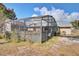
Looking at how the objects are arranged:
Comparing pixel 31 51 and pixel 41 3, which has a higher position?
pixel 41 3

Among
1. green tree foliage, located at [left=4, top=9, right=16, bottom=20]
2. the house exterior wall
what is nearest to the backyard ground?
the house exterior wall

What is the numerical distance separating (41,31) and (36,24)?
0.11m

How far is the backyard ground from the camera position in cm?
420

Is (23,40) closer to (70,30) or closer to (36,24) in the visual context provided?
(36,24)

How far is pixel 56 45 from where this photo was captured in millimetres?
4250

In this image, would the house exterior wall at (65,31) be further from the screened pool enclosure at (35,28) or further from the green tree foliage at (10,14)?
the green tree foliage at (10,14)

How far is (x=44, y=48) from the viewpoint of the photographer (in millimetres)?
4230

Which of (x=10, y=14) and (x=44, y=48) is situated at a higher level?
(x=10, y=14)

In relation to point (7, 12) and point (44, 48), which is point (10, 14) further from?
point (44, 48)

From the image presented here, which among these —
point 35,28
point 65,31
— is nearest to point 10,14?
point 35,28

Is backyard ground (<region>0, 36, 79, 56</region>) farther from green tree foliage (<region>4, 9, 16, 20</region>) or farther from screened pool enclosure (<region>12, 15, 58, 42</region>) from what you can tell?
green tree foliage (<region>4, 9, 16, 20</region>)

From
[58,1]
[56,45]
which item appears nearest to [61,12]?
[58,1]

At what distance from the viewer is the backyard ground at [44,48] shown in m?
4.20

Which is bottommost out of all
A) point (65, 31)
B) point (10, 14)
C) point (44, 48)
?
point (44, 48)
